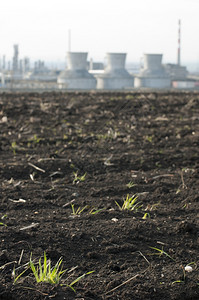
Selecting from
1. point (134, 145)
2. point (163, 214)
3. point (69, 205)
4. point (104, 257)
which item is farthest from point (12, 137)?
point (104, 257)

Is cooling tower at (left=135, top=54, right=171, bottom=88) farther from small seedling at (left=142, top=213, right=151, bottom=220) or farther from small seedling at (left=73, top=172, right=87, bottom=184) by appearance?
small seedling at (left=142, top=213, right=151, bottom=220)

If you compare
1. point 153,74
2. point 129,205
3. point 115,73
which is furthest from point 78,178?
point 153,74

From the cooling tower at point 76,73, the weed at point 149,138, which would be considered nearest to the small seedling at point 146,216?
the weed at point 149,138

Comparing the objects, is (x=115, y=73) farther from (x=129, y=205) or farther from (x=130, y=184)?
(x=129, y=205)

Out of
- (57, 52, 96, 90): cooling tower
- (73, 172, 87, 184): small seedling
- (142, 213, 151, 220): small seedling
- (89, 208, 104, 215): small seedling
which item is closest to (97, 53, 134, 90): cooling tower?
(57, 52, 96, 90): cooling tower

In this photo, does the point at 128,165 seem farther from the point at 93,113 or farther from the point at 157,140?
the point at 93,113

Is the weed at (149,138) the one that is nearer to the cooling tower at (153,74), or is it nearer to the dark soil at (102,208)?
the dark soil at (102,208)

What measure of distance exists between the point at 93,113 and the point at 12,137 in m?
2.31

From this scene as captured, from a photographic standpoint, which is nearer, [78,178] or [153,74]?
[78,178]

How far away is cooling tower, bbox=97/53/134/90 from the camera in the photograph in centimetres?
3662

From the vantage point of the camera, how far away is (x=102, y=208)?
10.7ft

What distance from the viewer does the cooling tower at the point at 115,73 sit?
36.6m

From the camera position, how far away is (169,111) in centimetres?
838

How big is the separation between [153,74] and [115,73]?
345 cm
